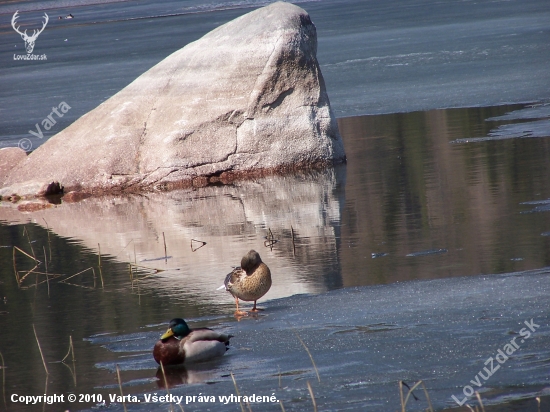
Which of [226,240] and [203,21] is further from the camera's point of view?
[203,21]

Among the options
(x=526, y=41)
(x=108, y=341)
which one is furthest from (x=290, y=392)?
(x=526, y=41)

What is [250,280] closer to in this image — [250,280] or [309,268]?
[250,280]

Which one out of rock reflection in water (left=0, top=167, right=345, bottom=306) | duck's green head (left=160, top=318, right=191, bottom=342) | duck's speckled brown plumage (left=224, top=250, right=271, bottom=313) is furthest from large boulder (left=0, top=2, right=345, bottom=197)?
duck's green head (left=160, top=318, right=191, bottom=342)

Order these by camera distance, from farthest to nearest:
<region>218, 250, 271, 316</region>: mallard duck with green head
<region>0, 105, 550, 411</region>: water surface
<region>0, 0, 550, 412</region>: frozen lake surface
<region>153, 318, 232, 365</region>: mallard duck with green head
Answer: <region>218, 250, 271, 316</region>: mallard duck with green head < <region>153, 318, 232, 365</region>: mallard duck with green head < <region>0, 105, 550, 411</region>: water surface < <region>0, 0, 550, 412</region>: frozen lake surface

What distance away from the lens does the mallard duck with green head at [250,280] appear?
6395 mm

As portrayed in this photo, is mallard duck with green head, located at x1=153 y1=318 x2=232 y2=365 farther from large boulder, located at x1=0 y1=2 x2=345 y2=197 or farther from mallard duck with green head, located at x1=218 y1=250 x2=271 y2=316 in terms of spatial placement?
large boulder, located at x1=0 y1=2 x2=345 y2=197

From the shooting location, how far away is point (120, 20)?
45.7 meters

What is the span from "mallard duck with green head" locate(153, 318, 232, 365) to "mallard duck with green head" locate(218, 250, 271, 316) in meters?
0.85

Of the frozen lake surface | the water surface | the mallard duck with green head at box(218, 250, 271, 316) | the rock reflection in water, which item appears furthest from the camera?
the rock reflection in water

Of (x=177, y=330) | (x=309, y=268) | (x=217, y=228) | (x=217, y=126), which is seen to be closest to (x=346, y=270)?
(x=309, y=268)

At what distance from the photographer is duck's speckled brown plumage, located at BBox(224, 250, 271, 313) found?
21.0 feet

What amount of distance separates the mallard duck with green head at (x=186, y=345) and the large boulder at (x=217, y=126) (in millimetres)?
6764

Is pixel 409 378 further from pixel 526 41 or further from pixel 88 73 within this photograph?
pixel 88 73

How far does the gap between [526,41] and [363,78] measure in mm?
4407
